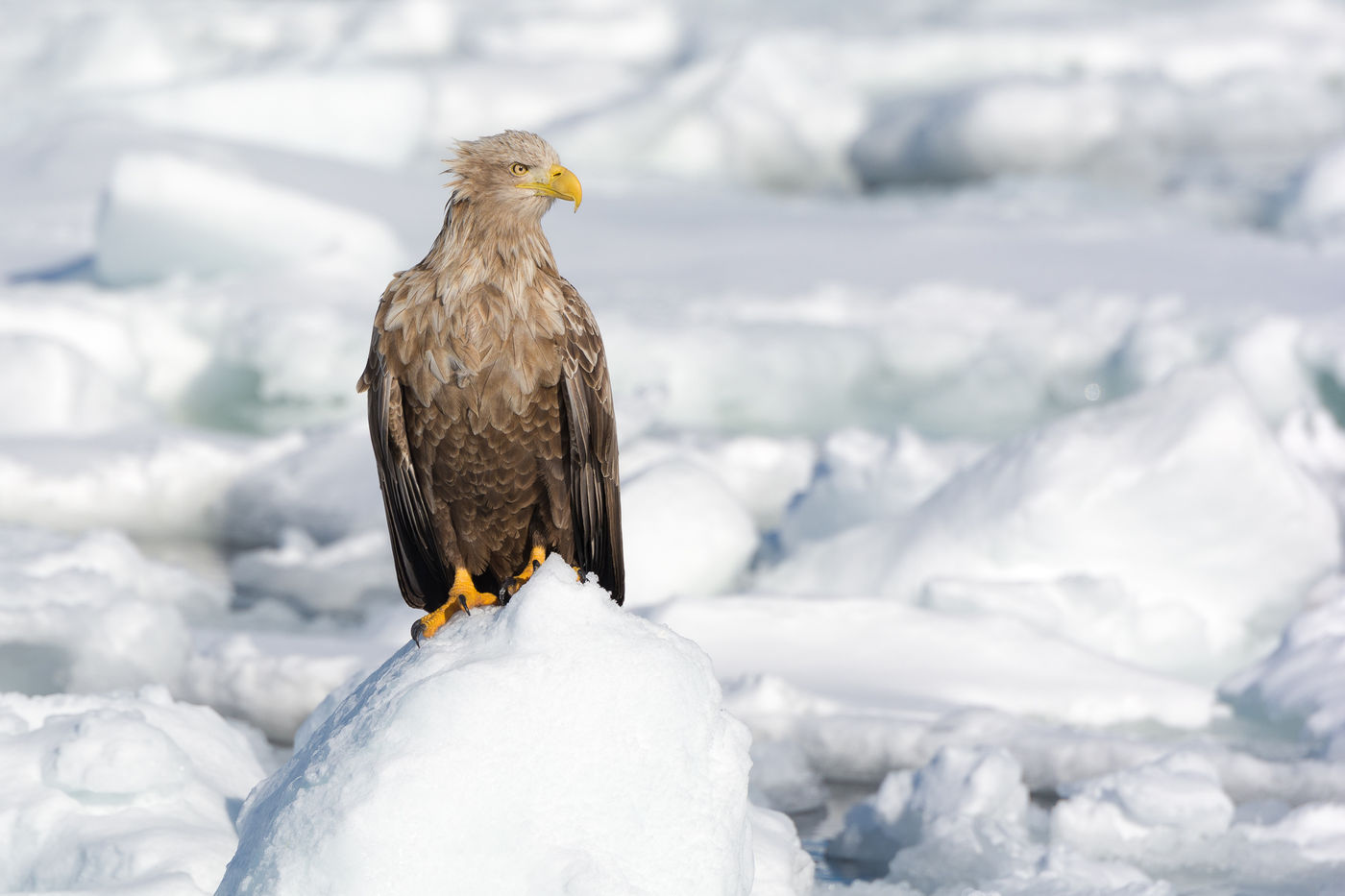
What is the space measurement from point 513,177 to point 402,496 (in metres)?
0.79

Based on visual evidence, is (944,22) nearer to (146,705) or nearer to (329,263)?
(329,263)

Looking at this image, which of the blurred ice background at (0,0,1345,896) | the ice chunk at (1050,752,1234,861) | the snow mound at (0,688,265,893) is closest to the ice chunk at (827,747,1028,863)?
the blurred ice background at (0,0,1345,896)

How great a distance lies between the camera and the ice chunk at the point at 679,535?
6.82 metres

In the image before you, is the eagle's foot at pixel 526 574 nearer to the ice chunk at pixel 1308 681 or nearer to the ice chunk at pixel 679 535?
the ice chunk at pixel 679 535

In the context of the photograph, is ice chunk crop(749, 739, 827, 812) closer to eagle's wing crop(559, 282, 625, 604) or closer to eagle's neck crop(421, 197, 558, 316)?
eagle's wing crop(559, 282, 625, 604)

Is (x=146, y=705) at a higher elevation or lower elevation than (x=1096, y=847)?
higher

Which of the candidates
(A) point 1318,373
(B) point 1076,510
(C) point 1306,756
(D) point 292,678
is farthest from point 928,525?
(A) point 1318,373

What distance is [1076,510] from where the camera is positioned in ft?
22.0

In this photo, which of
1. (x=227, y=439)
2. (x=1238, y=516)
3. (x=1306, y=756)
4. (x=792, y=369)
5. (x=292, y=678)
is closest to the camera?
(x=1306, y=756)

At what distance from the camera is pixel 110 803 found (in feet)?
12.6

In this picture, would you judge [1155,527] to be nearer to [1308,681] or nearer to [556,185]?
[1308,681]

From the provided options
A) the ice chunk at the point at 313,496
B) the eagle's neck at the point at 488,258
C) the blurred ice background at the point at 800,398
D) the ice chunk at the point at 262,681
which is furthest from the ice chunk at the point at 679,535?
the eagle's neck at the point at 488,258

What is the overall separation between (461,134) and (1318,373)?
978 cm

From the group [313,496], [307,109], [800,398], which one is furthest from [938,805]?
[307,109]
